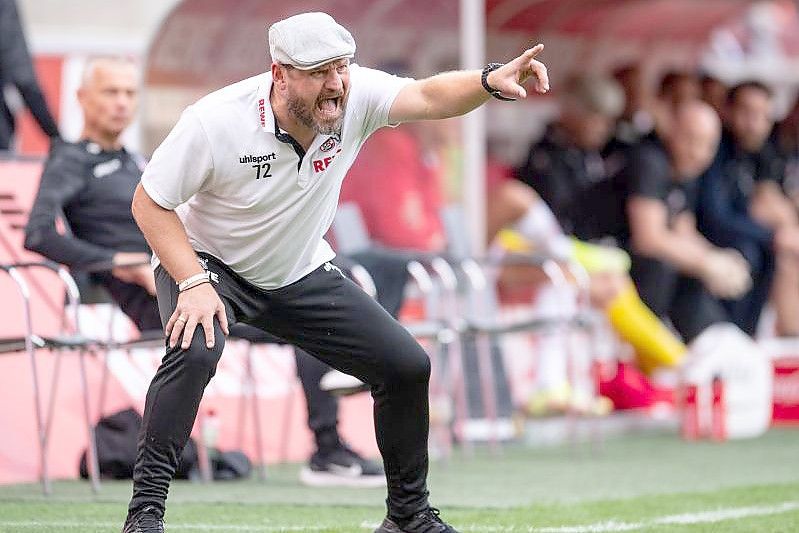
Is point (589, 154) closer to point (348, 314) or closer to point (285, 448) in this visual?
point (285, 448)

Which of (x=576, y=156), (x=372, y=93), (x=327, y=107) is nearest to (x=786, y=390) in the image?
(x=576, y=156)

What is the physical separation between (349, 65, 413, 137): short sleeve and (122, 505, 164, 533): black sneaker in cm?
136

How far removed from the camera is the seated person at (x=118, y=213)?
26.8 ft

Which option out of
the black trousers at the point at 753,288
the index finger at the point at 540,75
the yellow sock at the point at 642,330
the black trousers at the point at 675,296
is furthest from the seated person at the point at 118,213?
the black trousers at the point at 753,288

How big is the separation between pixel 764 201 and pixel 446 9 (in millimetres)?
3264

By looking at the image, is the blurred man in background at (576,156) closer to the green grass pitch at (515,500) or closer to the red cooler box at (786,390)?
the red cooler box at (786,390)

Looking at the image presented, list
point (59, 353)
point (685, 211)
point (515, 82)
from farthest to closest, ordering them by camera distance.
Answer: point (685, 211) < point (59, 353) < point (515, 82)

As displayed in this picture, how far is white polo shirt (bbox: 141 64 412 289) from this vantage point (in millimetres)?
5516

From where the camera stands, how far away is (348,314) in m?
5.86

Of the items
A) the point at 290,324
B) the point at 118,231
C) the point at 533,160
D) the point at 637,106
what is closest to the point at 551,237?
the point at 533,160

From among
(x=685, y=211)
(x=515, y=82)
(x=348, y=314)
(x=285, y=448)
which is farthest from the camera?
(x=685, y=211)

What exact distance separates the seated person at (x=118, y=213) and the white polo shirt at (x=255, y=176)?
2.27 meters

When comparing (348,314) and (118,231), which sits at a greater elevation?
(118,231)

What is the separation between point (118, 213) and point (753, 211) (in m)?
6.39
